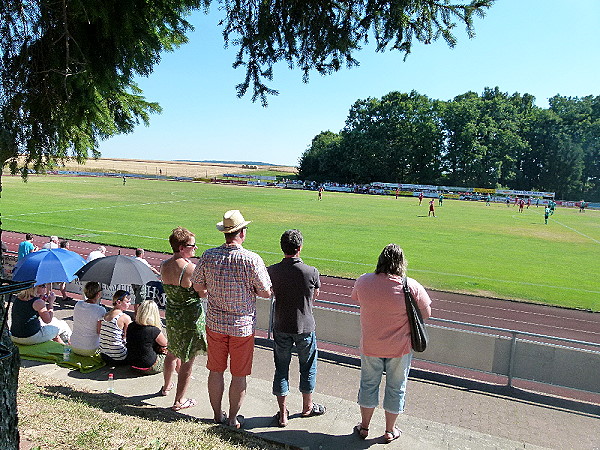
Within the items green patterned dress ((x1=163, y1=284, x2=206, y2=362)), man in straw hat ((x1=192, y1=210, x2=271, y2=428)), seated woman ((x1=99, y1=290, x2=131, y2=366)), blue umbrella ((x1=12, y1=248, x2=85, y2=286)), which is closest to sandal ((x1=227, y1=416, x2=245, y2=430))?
man in straw hat ((x1=192, y1=210, x2=271, y2=428))

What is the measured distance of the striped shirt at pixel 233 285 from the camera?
15.6 ft

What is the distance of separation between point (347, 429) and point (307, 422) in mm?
429

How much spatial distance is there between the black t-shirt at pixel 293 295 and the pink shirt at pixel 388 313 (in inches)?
25.3

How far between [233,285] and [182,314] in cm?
102

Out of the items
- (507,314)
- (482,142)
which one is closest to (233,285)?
(507,314)

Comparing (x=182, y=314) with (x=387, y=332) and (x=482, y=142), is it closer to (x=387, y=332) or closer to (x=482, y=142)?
(x=387, y=332)

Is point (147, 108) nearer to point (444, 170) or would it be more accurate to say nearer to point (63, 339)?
point (63, 339)

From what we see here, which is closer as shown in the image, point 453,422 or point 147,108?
point 453,422

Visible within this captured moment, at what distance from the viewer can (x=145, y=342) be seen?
6.23 metres

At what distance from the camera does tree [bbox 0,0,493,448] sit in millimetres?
4359

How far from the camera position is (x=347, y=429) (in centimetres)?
510

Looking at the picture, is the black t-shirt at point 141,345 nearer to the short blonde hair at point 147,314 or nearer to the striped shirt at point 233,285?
the short blonde hair at point 147,314

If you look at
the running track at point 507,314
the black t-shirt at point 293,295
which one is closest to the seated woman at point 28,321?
the black t-shirt at point 293,295

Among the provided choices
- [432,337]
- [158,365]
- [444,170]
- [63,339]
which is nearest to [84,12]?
[158,365]
